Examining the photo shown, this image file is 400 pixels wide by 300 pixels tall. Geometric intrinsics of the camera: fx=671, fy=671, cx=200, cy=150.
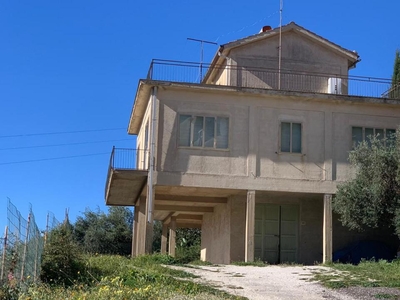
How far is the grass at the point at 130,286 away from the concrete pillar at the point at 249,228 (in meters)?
3.86

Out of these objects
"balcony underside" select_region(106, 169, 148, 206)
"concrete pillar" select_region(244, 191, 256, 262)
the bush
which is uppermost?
"balcony underside" select_region(106, 169, 148, 206)

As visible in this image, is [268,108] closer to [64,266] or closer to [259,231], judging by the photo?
[259,231]

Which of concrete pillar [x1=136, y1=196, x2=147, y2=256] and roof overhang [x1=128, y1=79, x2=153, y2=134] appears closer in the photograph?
concrete pillar [x1=136, y1=196, x2=147, y2=256]

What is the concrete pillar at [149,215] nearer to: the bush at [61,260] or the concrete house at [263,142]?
the concrete house at [263,142]

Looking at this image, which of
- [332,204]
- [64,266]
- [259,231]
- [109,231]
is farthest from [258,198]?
[109,231]

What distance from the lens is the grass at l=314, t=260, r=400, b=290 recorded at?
18.2 m

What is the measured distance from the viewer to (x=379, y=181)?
24.0 metres

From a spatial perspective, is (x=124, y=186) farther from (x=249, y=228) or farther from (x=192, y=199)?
(x=249, y=228)

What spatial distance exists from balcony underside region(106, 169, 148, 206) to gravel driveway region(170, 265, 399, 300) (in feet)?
17.8

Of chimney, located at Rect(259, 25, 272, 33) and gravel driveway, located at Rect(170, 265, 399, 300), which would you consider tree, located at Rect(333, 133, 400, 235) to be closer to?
gravel driveway, located at Rect(170, 265, 399, 300)

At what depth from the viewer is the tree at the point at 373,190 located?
2391 centimetres

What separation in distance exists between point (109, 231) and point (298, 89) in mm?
26905

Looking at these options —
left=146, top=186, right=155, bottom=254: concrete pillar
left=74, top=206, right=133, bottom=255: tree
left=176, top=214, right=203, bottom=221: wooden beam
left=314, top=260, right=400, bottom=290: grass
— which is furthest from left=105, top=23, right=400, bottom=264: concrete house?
left=74, top=206, right=133, bottom=255: tree

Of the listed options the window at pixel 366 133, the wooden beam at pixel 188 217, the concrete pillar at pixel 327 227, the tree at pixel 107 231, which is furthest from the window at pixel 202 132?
the tree at pixel 107 231
